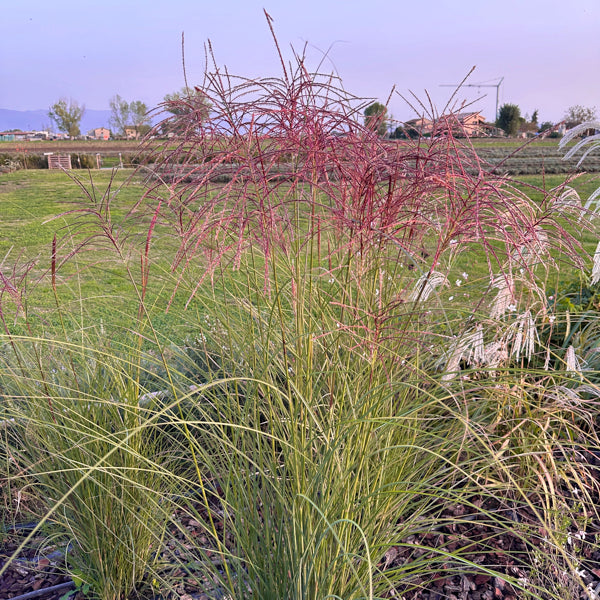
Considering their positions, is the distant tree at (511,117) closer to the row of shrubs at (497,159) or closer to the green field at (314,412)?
the row of shrubs at (497,159)

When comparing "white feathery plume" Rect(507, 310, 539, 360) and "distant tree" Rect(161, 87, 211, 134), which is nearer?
"distant tree" Rect(161, 87, 211, 134)

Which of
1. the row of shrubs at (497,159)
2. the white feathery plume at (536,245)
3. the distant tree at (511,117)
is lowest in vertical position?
the white feathery plume at (536,245)

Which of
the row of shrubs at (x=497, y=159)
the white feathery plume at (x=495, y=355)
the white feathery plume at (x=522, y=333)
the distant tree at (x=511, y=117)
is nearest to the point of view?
the white feathery plume at (x=522, y=333)

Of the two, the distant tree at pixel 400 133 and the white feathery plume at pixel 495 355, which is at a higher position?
the distant tree at pixel 400 133

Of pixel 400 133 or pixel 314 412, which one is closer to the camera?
pixel 314 412

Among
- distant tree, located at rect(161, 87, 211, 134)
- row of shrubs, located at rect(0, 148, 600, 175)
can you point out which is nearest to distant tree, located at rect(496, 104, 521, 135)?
row of shrubs, located at rect(0, 148, 600, 175)

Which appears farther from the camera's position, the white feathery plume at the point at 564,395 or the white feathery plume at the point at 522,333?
the white feathery plume at the point at 522,333

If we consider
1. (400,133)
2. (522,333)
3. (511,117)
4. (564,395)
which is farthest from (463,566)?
(511,117)

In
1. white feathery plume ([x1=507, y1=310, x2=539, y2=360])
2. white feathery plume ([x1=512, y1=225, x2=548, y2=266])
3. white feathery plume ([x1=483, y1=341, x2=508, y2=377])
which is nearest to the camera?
white feathery plume ([x1=512, y1=225, x2=548, y2=266])

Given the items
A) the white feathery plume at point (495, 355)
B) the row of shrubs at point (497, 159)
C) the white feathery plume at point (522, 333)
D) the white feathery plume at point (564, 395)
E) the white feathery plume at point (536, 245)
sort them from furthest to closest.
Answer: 1. the row of shrubs at point (497, 159)
2. the white feathery plume at point (495, 355)
3. the white feathery plume at point (522, 333)
4. the white feathery plume at point (564, 395)
5. the white feathery plume at point (536, 245)

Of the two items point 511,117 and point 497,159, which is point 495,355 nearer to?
point 497,159

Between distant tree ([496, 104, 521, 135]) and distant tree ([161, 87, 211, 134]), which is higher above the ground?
distant tree ([496, 104, 521, 135])

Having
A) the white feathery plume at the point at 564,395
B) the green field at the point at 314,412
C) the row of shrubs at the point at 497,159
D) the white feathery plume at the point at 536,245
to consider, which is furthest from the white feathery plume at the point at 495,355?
the row of shrubs at the point at 497,159

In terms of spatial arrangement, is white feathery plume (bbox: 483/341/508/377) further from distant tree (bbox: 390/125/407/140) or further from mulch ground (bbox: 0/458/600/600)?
distant tree (bbox: 390/125/407/140)
